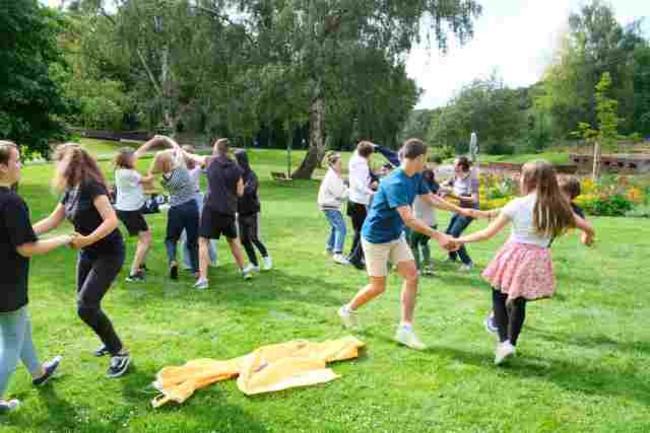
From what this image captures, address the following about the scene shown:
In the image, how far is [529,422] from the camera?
4.33 m

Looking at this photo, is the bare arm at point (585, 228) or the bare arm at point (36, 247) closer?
the bare arm at point (36, 247)

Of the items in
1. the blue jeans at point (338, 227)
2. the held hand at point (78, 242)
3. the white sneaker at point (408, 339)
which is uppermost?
the held hand at point (78, 242)

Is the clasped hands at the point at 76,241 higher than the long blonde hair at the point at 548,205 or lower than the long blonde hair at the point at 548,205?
lower

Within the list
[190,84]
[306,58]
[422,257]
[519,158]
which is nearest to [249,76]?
[306,58]

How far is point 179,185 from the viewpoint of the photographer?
27.0ft

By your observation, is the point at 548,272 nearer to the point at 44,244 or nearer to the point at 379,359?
the point at 379,359

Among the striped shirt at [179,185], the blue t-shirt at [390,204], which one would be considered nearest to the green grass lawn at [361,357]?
the blue t-shirt at [390,204]

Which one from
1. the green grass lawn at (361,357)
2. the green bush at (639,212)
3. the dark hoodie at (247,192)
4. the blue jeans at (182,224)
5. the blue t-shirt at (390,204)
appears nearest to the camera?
the green grass lawn at (361,357)

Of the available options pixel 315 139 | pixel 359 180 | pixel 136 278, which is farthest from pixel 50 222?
pixel 315 139

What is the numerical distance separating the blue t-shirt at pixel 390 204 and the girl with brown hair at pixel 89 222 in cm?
224

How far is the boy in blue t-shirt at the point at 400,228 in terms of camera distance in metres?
5.49

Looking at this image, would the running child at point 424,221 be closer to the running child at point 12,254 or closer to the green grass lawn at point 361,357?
the green grass lawn at point 361,357

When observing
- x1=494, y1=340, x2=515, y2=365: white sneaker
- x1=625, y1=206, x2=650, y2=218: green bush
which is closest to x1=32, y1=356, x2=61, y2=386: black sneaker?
x1=494, y1=340, x2=515, y2=365: white sneaker

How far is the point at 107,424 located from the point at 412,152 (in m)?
3.28
